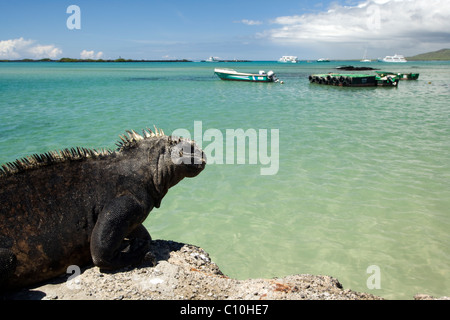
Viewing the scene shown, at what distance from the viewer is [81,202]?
330 centimetres

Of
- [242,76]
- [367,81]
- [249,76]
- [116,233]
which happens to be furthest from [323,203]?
[242,76]

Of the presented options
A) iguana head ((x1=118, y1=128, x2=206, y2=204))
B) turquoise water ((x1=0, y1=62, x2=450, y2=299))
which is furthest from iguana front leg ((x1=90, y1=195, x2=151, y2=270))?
turquoise water ((x1=0, y1=62, x2=450, y2=299))

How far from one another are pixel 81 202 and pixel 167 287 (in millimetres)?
1219

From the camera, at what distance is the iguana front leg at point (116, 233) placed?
318 centimetres

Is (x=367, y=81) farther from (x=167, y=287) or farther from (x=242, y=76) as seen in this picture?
(x=167, y=287)

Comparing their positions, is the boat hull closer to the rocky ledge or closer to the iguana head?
the iguana head

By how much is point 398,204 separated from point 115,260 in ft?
21.8

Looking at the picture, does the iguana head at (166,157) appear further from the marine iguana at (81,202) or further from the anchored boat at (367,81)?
the anchored boat at (367,81)

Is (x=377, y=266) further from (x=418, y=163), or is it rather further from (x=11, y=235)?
(x=418, y=163)

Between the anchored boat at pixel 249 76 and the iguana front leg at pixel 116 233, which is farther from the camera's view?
the anchored boat at pixel 249 76

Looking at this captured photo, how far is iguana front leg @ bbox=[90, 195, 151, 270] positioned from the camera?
318 centimetres

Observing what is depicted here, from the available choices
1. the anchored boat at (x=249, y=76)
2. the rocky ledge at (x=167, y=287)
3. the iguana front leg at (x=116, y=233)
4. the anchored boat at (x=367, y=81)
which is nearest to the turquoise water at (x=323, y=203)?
the rocky ledge at (x=167, y=287)

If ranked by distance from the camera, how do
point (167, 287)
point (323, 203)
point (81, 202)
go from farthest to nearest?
point (323, 203), point (81, 202), point (167, 287)

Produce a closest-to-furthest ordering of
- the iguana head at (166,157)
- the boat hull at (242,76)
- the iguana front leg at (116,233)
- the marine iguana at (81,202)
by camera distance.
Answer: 1. the marine iguana at (81,202)
2. the iguana front leg at (116,233)
3. the iguana head at (166,157)
4. the boat hull at (242,76)
